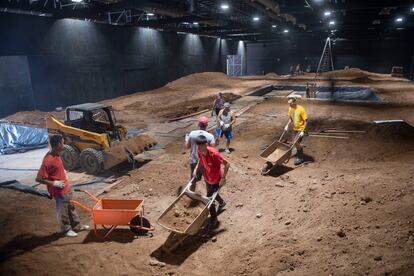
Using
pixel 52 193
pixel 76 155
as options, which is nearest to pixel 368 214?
pixel 52 193

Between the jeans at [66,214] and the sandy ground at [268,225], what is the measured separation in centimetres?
26

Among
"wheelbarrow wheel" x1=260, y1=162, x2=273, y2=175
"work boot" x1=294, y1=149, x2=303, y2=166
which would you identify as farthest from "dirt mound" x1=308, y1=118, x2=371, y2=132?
"wheelbarrow wheel" x1=260, y1=162, x2=273, y2=175

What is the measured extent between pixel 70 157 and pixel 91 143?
2.92 feet

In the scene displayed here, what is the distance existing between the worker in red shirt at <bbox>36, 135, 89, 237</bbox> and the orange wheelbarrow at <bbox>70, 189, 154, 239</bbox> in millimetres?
223

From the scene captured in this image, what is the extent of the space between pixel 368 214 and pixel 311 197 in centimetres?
138

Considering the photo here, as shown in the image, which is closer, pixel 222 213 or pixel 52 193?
pixel 52 193

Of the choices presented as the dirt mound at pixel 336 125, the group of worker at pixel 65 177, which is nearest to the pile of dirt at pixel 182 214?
the group of worker at pixel 65 177

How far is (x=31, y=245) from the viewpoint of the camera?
221 inches

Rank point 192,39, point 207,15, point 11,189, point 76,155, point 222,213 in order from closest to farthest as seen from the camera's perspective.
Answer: point 222,213
point 11,189
point 76,155
point 207,15
point 192,39

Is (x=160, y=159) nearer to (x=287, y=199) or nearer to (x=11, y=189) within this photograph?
(x=11, y=189)

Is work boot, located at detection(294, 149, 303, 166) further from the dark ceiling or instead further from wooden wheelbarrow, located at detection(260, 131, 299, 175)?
the dark ceiling

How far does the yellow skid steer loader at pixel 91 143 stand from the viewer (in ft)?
29.4

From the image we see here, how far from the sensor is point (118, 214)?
548 cm

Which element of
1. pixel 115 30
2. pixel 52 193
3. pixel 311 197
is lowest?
pixel 311 197
